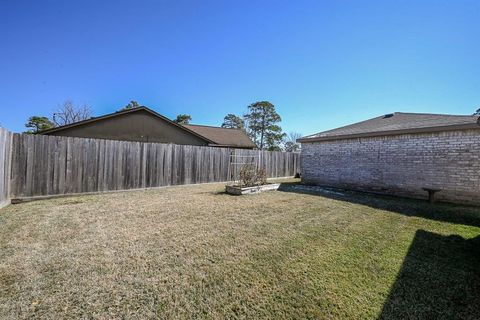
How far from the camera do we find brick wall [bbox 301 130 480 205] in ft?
21.9

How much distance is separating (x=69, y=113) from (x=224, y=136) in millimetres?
23169

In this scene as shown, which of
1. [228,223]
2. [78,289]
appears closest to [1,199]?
[78,289]

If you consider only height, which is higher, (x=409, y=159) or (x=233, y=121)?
(x=233, y=121)

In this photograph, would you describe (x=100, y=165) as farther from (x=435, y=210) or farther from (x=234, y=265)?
(x=435, y=210)

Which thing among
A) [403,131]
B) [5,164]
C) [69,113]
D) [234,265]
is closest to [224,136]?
[403,131]

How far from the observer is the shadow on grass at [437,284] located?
1.99 metres

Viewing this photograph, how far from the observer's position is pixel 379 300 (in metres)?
2.13

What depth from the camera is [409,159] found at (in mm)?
7945

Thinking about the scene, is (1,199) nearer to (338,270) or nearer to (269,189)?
(338,270)

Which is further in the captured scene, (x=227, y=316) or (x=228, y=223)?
(x=228, y=223)

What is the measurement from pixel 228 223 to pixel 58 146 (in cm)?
612

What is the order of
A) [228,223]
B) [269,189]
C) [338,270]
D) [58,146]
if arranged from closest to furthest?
[338,270]
[228,223]
[58,146]
[269,189]

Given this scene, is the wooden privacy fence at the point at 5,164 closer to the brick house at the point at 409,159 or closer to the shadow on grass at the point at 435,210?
the shadow on grass at the point at 435,210

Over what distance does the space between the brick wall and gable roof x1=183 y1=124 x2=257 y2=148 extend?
9333 millimetres
